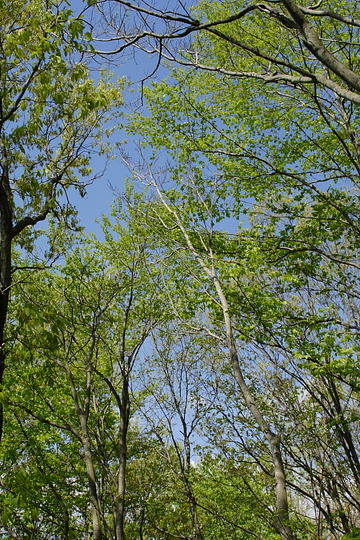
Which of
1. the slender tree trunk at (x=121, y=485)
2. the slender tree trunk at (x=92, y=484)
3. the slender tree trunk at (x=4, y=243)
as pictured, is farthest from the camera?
the slender tree trunk at (x=121, y=485)

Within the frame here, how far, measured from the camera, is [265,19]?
8.25 meters

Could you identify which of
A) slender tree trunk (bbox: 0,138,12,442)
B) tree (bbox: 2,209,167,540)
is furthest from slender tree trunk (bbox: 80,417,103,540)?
slender tree trunk (bbox: 0,138,12,442)

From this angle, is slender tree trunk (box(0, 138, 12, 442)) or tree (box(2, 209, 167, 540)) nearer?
slender tree trunk (box(0, 138, 12, 442))

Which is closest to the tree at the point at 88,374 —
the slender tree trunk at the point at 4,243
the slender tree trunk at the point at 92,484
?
the slender tree trunk at the point at 92,484

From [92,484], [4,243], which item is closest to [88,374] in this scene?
[92,484]

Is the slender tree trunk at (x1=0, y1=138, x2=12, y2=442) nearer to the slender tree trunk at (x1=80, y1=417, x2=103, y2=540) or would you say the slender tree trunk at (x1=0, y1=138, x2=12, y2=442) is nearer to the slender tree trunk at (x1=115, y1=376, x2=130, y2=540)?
the slender tree trunk at (x1=80, y1=417, x2=103, y2=540)

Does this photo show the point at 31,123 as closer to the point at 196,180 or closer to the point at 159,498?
the point at 196,180

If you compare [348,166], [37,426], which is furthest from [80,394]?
[348,166]

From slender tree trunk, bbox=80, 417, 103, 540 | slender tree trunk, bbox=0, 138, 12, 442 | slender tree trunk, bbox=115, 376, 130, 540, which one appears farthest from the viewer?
slender tree trunk, bbox=115, 376, 130, 540

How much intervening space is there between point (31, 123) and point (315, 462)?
7.07 meters

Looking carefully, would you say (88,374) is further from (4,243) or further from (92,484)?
(4,243)

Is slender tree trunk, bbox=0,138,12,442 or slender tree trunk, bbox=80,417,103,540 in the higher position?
slender tree trunk, bbox=0,138,12,442

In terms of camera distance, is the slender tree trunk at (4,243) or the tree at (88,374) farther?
the tree at (88,374)

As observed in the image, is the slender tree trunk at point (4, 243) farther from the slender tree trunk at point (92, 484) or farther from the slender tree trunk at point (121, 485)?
the slender tree trunk at point (121, 485)
